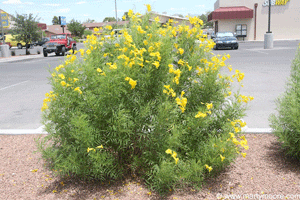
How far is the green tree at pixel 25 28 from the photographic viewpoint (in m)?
30.3

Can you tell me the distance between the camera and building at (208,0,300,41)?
4388 centimetres

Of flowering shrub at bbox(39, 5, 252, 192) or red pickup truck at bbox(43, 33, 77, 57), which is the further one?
red pickup truck at bbox(43, 33, 77, 57)

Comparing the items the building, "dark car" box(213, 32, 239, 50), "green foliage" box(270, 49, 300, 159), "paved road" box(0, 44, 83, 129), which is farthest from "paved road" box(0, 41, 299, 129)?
the building

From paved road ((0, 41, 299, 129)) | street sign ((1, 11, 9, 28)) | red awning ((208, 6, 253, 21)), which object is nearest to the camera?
paved road ((0, 41, 299, 129))

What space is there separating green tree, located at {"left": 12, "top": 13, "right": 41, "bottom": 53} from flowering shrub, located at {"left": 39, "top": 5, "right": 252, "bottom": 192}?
30.0 meters

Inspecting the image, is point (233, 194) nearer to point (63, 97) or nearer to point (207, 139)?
point (207, 139)

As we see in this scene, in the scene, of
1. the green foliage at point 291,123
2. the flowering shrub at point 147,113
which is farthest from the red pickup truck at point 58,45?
the green foliage at point 291,123

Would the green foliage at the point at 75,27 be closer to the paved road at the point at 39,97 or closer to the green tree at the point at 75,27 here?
the green tree at the point at 75,27

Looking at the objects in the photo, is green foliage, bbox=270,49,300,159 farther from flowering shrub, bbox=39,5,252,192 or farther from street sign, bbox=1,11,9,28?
street sign, bbox=1,11,9,28

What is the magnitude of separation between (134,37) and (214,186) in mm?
1909

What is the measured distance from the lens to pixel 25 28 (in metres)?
30.6

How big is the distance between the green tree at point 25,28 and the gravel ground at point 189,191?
96.2ft

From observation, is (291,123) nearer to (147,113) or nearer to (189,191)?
(189,191)

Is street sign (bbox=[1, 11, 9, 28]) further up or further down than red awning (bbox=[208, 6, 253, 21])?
further down
